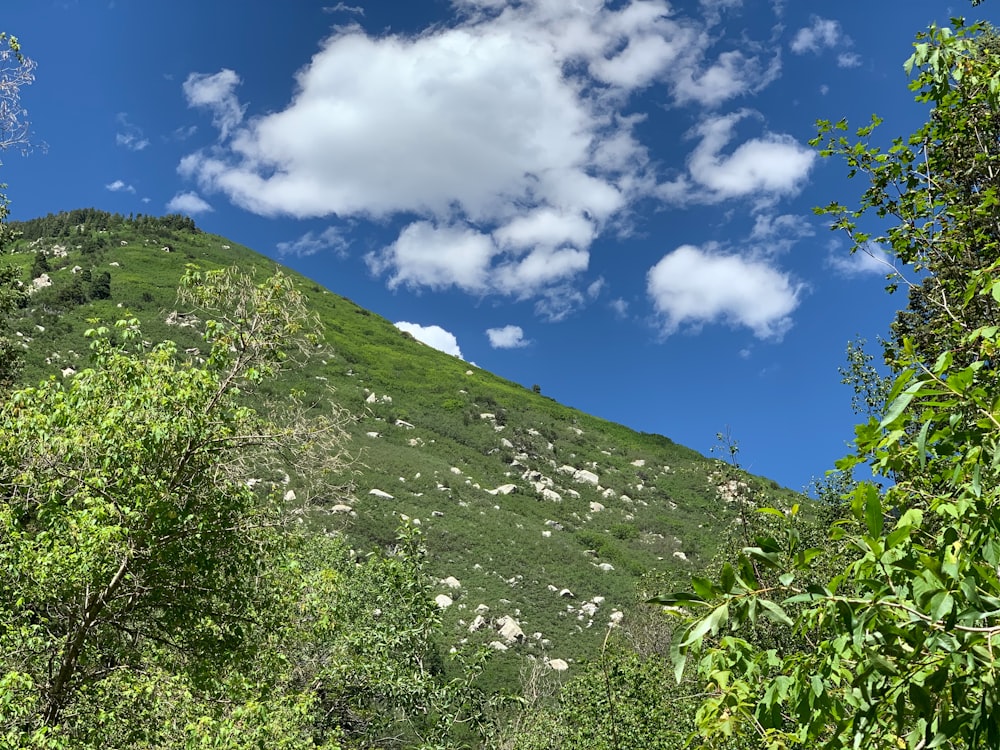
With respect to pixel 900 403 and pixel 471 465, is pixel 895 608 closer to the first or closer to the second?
pixel 900 403

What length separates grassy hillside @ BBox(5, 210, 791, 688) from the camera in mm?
50188

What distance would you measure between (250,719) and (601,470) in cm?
8081

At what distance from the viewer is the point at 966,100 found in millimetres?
6613

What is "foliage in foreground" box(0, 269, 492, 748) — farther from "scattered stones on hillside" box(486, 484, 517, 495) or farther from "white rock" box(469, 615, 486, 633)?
"scattered stones on hillside" box(486, 484, 517, 495)

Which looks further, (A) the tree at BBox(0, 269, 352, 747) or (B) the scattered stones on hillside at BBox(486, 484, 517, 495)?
(B) the scattered stones on hillside at BBox(486, 484, 517, 495)

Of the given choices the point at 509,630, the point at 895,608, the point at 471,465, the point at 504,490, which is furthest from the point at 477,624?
the point at 895,608

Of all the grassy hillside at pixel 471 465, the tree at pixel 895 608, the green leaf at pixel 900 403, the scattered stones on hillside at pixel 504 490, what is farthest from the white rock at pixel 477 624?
the green leaf at pixel 900 403

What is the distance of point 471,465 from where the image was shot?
78875 mm

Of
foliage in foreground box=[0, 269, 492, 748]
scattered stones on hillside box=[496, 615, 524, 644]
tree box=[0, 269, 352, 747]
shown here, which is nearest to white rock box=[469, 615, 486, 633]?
scattered stones on hillside box=[496, 615, 524, 644]

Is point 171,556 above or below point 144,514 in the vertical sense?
below

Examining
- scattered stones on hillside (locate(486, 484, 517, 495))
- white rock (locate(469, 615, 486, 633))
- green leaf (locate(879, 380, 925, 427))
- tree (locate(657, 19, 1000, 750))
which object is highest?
scattered stones on hillside (locate(486, 484, 517, 495))

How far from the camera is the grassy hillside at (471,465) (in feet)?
165

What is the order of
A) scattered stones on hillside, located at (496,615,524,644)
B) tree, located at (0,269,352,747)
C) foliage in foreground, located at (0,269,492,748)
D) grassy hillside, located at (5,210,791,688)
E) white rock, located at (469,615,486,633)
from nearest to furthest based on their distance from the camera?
foliage in foreground, located at (0,269,492,748)
tree, located at (0,269,352,747)
white rock, located at (469,615,486,633)
scattered stones on hillside, located at (496,615,524,644)
grassy hillside, located at (5,210,791,688)

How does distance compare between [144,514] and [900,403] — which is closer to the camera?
[900,403]
